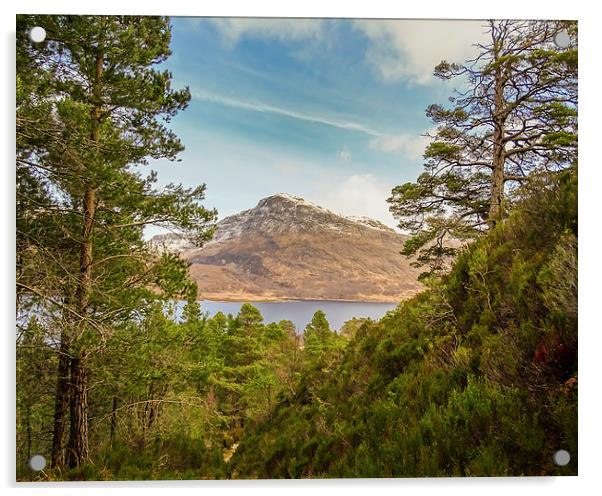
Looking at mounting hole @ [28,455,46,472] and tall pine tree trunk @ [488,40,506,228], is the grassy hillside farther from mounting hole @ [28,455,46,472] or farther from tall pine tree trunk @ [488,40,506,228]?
mounting hole @ [28,455,46,472]

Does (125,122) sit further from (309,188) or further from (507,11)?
(507,11)

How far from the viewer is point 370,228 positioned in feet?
14.5

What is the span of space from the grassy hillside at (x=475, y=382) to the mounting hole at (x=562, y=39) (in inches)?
50.8

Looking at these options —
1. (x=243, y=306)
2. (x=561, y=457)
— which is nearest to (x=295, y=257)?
(x=243, y=306)

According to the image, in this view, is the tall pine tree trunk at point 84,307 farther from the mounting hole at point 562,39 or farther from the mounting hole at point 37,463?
the mounting hole at point 562,39

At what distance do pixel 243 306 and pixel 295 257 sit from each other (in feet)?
2.78

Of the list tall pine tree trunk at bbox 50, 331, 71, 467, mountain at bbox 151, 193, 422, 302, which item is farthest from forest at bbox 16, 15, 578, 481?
mountain at bbox 151, 193, 422, 302

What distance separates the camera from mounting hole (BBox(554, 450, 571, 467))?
9.23ft

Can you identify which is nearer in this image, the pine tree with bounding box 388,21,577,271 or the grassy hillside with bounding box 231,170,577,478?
the grassy hillside with bounding box 231,170,577,478

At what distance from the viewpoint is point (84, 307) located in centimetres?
357

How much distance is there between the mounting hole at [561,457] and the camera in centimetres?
281

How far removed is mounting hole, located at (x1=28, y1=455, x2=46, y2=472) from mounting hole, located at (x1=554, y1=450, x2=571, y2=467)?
14.3 ft
